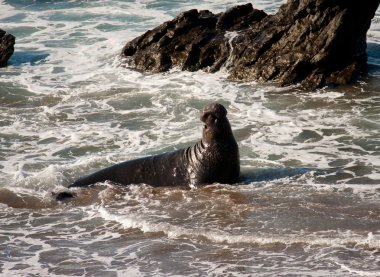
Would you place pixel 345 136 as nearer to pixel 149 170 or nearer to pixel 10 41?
pixel 149 170

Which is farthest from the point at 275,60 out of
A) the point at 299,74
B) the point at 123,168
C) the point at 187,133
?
the point at 123,168

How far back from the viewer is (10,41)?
22328 mm

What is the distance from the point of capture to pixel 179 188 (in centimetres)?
1160

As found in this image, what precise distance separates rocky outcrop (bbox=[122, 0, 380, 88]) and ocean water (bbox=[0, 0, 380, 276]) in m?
0.50

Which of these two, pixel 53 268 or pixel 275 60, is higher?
pixel 275 60

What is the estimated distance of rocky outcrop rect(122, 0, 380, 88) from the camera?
1797 cm

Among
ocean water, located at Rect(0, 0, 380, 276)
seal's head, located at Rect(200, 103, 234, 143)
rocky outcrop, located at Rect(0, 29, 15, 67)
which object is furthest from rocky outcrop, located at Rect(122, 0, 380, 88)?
seal's head, located at Rect(200, 103, 234, 143)

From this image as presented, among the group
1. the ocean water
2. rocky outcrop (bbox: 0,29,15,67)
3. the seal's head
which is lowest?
the ocean water

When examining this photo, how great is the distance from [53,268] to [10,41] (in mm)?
14601

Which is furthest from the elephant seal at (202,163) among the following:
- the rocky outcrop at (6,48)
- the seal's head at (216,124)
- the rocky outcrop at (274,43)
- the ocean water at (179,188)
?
the rocky outcrop at (6,48)

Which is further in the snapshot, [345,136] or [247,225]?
[345,136]

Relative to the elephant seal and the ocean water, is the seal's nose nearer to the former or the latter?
the elephant seal

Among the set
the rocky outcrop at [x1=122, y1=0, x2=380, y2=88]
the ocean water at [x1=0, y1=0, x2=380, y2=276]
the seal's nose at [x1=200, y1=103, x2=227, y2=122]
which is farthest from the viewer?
the rocky outcrop at [x1=122, y1=0, x2=380, y2=88]

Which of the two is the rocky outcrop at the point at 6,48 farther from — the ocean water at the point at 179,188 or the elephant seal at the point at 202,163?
the elephant seal at the point at 202,163
